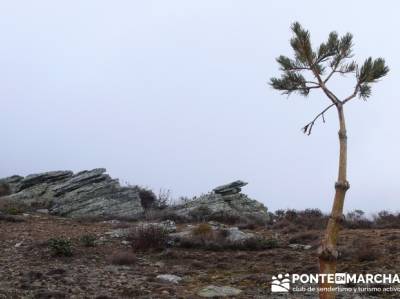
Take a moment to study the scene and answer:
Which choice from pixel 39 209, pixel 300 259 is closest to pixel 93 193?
pixel 39 209

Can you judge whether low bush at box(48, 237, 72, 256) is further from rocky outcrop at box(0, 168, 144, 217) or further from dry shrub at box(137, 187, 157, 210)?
dry shrub at box(137, 187, 157, 210)

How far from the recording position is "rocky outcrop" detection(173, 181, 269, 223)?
22.0 meters

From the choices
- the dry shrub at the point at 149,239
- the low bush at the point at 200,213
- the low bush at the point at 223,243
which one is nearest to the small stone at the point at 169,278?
the dry shrub at the point at 149,239

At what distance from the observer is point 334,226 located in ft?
22.6

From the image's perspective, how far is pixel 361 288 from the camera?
9.96 metres

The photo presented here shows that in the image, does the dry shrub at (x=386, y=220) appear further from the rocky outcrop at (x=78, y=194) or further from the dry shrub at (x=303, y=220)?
the rocky outcrop at (x=78, y=194)

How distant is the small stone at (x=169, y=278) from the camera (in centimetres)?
1068

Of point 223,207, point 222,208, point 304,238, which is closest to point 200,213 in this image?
point 222,208

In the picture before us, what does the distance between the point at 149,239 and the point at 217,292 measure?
4597 mm

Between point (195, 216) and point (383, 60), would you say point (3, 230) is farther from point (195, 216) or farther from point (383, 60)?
point (383, 60)

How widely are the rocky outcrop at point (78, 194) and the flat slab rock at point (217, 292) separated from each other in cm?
1285

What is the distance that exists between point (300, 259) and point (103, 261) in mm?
5101

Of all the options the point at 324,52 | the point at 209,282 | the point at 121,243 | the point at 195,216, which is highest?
the point at 324,52

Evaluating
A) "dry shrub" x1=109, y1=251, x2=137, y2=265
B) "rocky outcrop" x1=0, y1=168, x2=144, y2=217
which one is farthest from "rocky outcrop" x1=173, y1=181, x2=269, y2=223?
"dry shrub" x1=109, y1=251, x2=137, y2=265
